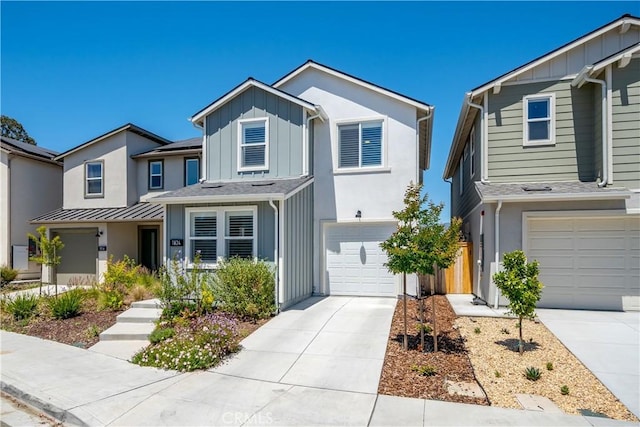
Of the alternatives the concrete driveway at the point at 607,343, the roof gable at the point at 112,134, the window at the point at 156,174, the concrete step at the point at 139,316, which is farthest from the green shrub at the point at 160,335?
the roof gable at the point at 112,134

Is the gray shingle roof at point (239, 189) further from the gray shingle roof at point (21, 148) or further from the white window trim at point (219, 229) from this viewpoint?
the gray shingle roof at point (21, 148)

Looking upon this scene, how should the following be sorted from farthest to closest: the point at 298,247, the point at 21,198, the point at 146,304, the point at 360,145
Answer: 1. the point at 21,198
2. the point at 360,145
3. the point at 298,247
4. the point at 146,304

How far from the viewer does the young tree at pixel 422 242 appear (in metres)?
6.31

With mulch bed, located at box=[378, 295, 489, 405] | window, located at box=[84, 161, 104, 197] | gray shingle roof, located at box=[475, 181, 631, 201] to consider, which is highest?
window, located at box=[84, 161, 104, 197]

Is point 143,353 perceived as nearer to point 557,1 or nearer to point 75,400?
point 75,400

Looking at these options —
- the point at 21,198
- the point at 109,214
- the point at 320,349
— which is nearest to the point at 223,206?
the point at 320,349

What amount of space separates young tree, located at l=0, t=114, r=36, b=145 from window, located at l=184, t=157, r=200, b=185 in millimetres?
29234

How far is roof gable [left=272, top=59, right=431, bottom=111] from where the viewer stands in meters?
11.1

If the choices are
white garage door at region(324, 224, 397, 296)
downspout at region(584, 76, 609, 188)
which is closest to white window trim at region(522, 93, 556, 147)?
downspout at region(584, 76, 609, 188)

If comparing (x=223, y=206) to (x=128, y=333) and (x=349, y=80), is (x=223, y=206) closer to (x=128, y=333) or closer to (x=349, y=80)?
(x=128, y=333)

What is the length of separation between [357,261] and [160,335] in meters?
6.21

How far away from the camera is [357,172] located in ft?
37.5

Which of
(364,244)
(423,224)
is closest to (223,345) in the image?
(423,224)

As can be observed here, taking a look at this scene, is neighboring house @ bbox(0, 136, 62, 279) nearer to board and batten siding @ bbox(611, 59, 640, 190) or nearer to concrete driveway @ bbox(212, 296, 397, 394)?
concrete driveway @ bbox(212, 296, 397, 394)
